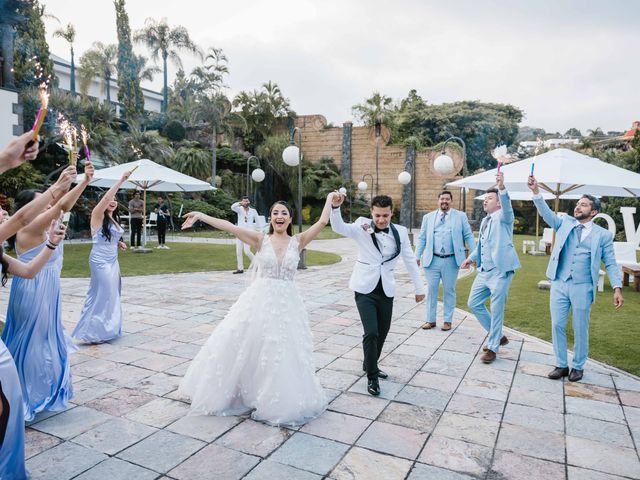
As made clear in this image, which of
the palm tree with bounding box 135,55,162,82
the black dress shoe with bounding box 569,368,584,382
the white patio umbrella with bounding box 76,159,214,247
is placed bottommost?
the black dress shoe with bounding box 569,368,584,382

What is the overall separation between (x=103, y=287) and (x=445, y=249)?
4.55 m

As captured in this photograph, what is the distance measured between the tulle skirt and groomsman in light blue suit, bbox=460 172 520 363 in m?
2.45

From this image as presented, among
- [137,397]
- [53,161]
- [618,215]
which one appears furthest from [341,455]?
[618,215]

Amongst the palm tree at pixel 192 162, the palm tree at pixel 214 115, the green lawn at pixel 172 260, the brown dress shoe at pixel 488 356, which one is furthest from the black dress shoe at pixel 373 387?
the palm tree at pixel 192 162

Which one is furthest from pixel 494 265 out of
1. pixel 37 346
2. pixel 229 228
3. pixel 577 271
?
pixel 37 346

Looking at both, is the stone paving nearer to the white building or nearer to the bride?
the bride

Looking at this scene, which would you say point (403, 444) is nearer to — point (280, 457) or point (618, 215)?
point (280, 457)

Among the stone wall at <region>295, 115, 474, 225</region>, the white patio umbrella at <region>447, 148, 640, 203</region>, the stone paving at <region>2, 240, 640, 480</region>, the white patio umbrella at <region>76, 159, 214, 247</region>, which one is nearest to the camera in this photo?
the stone paving at <region>2, 240, 640, 480</region>

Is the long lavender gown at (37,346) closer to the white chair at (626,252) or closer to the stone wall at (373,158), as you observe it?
the white chair at (626,252)

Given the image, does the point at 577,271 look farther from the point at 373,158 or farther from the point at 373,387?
the point at 373,158

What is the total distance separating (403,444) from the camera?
3260 millimetres

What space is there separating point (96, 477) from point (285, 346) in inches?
59.2

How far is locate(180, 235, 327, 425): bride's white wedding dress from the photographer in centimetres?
355

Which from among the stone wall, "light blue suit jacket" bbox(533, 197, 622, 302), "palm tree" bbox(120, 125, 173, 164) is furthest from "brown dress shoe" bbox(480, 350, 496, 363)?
the stone wall
